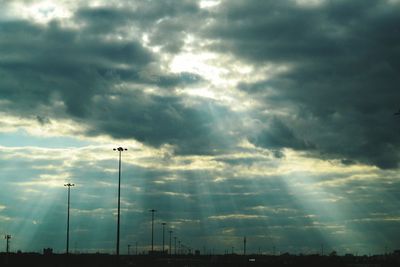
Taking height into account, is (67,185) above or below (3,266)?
above

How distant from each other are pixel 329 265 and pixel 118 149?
68428 mm

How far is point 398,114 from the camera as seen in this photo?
201 feet

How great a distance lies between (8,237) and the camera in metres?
168

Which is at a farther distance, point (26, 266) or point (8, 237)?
point (8, 237)

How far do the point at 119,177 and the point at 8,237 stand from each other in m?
84.0

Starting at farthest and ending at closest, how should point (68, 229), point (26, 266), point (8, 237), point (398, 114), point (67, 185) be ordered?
1. point (8, 237)
2. point (67, 185)
3. point (68, 229)
4. point (26, 266)
5. point (398, 114)

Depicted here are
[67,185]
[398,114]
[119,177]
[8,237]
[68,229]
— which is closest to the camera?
[398,114]

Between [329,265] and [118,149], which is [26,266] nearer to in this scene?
[118,149]

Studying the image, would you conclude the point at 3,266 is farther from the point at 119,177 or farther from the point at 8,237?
the point at 8,237

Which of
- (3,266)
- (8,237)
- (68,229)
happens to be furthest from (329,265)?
(8,237)

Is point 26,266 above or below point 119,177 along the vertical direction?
below

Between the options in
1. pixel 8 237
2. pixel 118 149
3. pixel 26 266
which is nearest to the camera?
pixel 118 149

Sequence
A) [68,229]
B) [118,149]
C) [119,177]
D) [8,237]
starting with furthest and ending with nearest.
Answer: [8,237]
[68,229]
[118,149]
[119,177]

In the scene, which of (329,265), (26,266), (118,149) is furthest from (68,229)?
(329,265)
